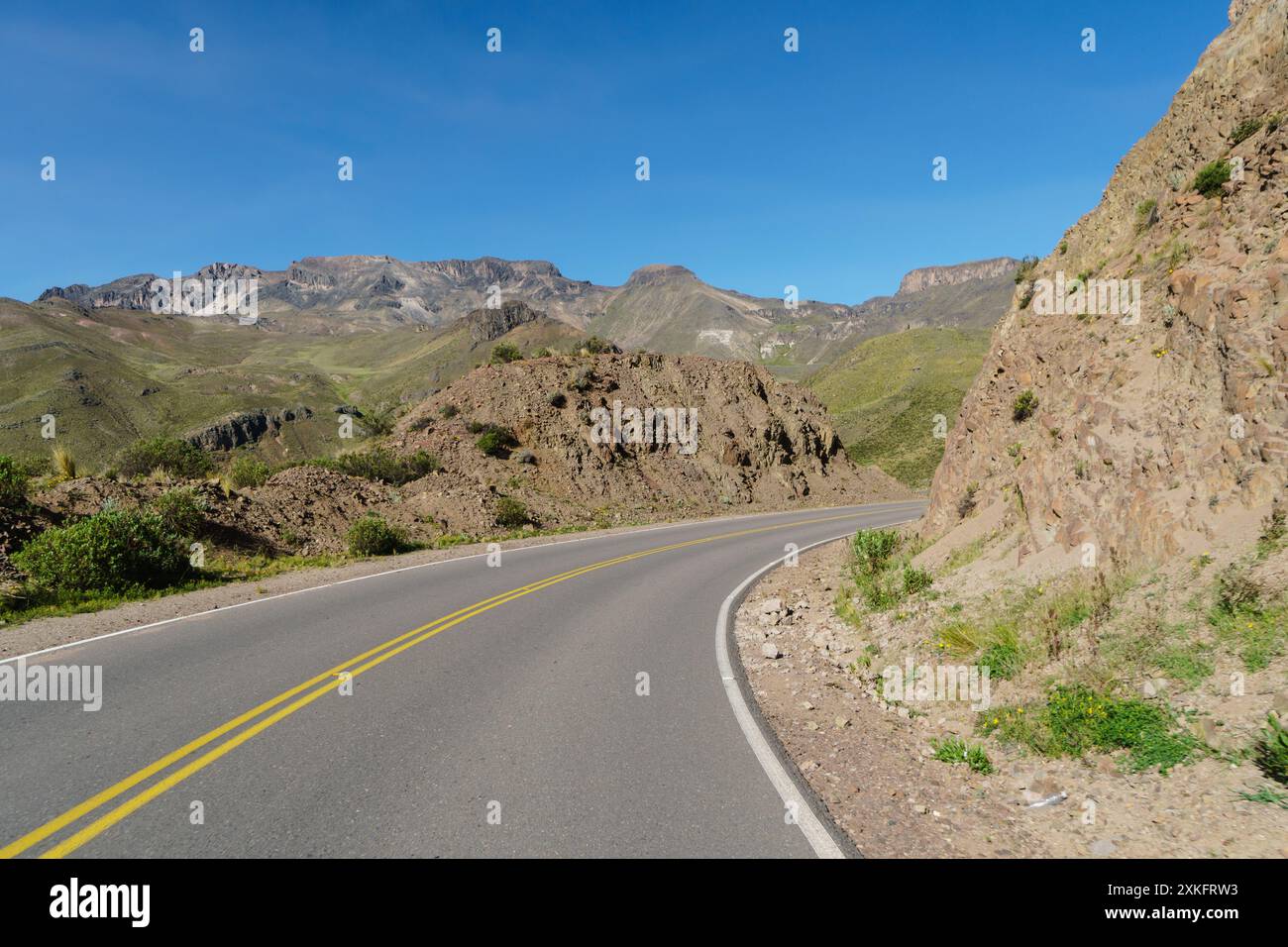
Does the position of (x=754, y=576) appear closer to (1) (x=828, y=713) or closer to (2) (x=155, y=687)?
(1) (x=828, y=713)

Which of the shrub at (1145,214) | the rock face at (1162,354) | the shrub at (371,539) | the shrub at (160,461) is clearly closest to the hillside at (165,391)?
the shrub at (160,461)

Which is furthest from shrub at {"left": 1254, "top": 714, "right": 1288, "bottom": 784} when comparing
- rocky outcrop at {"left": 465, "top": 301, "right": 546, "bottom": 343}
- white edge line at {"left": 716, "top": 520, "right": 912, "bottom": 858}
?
rocky outcrop at {"left": 465, "top": 301, "right": 546, "bottom": 343}

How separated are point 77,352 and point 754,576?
159507 mm

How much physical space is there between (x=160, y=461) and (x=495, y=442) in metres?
11.6

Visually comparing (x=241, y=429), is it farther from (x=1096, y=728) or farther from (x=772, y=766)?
(x=1096, y=728)

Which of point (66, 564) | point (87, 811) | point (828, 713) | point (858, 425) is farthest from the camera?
point (858, 425)

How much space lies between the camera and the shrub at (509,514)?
860 inches

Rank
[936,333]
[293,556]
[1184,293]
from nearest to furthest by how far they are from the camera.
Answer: [1184,293] → [293,556] → [936,333]

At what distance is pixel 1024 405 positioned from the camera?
1098cm

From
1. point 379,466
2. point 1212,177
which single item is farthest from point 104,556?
point 1212,177

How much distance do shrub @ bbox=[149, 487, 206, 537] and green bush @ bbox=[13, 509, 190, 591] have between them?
1.48 m

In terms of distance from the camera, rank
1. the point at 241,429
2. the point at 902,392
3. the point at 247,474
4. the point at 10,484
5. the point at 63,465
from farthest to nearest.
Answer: the point at 241,429 → the point at 902,392 → the point at 247,474 → the point at 63,465 → the point at 10,484

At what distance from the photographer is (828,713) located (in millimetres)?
6270
